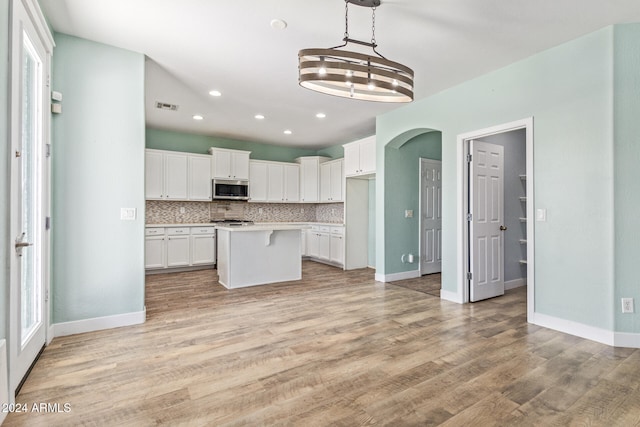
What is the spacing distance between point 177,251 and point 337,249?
10.2 ft

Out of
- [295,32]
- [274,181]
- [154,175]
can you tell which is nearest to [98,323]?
[295,32]

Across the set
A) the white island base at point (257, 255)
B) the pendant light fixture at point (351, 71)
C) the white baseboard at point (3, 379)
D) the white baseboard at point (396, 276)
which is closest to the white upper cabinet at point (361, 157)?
the white island base at point (257, 255)

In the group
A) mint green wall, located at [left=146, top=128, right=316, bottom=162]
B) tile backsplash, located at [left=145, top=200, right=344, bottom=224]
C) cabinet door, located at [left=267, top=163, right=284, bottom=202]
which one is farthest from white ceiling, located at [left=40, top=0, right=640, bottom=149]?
Result: cabinet door, located at [left=267, top=163, right=284, bottom=202]

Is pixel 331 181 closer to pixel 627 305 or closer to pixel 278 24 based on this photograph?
pixel 278 24

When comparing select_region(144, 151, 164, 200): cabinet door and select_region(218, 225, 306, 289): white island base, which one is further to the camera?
select_region(144, 151, 164, 200): cabinet door

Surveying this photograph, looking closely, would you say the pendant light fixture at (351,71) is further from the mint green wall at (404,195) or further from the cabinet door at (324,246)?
the cabinet door at (324,246)

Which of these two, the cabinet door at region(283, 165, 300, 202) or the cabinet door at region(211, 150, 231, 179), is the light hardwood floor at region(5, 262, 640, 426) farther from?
the cabinet door at region(283, 165, 300, 202)

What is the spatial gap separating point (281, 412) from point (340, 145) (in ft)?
21.2

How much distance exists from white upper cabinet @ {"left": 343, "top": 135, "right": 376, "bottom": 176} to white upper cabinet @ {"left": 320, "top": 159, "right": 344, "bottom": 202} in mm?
491

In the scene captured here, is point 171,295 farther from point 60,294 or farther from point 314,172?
point 314,172

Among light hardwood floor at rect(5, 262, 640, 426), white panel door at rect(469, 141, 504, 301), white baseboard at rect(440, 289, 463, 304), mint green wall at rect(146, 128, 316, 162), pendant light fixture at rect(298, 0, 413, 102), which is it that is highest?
mint green wall at rect(146, 128, 316, 162)

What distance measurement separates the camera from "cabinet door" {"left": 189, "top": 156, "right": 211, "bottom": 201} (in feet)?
21.4

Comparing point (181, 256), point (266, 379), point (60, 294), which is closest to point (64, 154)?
point (60, 294)

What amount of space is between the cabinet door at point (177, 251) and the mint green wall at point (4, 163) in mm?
4376
